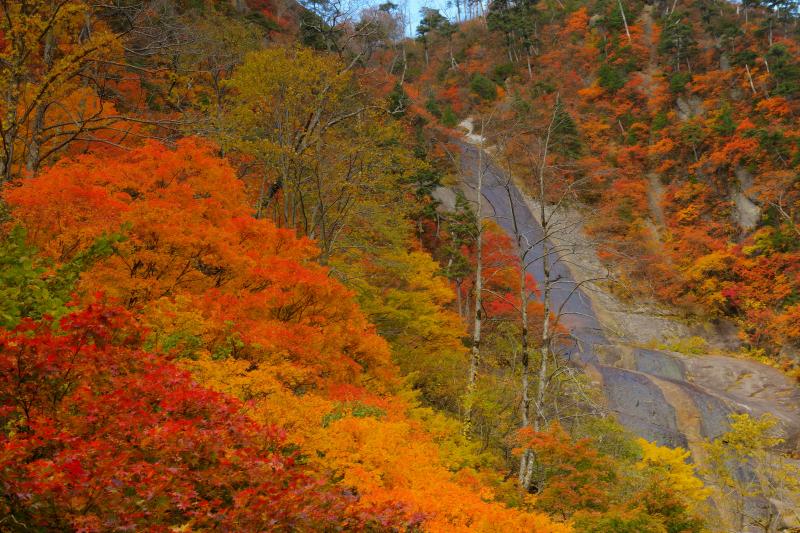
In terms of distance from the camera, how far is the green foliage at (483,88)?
53781mm

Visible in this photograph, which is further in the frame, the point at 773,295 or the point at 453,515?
the point at 773,295

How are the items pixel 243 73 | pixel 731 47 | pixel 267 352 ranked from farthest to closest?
pixel 731 47
pixel 243 73
pixel 267 352

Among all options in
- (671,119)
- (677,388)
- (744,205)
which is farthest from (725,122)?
(677,388)

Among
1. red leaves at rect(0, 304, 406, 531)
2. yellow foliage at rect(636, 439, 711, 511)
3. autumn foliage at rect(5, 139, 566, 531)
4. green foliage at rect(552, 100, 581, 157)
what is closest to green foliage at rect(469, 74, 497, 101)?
green foliage at rect(552, 100, 581, 157)

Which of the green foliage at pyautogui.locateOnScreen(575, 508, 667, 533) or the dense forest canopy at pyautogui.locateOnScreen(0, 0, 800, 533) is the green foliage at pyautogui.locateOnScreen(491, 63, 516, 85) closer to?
the dense forest canopy at pyautogui.locateOnScreen(0, 0, 800, 533)

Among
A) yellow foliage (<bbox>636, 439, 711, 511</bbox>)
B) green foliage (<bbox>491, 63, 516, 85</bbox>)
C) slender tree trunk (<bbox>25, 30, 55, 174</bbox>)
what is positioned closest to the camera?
slender tree trunk (<bbox>25, 30, 55, 174</bbox>)

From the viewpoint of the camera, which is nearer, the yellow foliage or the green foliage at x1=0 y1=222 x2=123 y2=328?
the green foliage at x1=0 y1=222 x2=123 y2=328

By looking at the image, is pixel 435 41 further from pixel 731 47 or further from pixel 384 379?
pixel 384 379

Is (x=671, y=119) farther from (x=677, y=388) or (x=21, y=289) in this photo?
(x=21, y=289)

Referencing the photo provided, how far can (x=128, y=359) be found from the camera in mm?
5203

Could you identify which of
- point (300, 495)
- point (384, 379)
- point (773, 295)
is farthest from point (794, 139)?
point (300, 495)

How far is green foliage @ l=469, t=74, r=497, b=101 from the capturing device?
5378cm

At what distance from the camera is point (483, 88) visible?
53906 millimetres

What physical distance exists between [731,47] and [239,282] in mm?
52674
